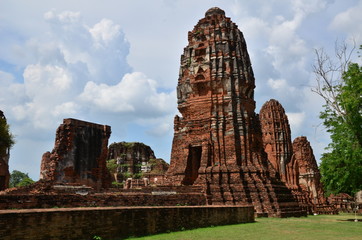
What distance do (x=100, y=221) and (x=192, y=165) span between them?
1308 cm

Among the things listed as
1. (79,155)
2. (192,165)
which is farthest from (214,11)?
(79,155)

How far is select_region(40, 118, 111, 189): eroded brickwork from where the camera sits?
1933 cm

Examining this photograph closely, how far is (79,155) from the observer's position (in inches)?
795

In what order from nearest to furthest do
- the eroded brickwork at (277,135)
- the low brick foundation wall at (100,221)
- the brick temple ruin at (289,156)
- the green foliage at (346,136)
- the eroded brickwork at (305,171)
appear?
the low brick foundation wall at (100,221), the green foliage at (346,136), the brick temple ruin at (289,156), the eroded brickwork at (305,171), the eroded brickwork at (277,135)

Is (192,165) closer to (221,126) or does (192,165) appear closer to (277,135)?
(221,126)

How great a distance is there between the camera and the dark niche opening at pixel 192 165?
2016cm

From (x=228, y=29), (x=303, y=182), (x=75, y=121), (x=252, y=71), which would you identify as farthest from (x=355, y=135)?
(x=303, y=182)

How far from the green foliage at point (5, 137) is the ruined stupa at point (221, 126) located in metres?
11.9

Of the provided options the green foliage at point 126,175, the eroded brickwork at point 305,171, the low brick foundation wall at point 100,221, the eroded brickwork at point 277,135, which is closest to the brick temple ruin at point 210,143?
the low brick foundation wall at point 100,221

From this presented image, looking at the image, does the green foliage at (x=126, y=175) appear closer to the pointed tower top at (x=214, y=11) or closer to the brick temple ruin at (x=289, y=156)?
the brick temple ruin at (x=289, y=156)

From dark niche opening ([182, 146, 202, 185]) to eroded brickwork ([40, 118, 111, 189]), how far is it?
5017mm

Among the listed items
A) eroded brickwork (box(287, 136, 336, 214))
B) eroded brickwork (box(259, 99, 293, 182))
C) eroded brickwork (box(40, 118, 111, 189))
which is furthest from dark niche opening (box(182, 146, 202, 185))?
eroded brickwork (box(259, 99, 293, 182))

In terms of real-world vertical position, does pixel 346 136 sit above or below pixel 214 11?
below

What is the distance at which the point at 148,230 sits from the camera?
923 centimetres
